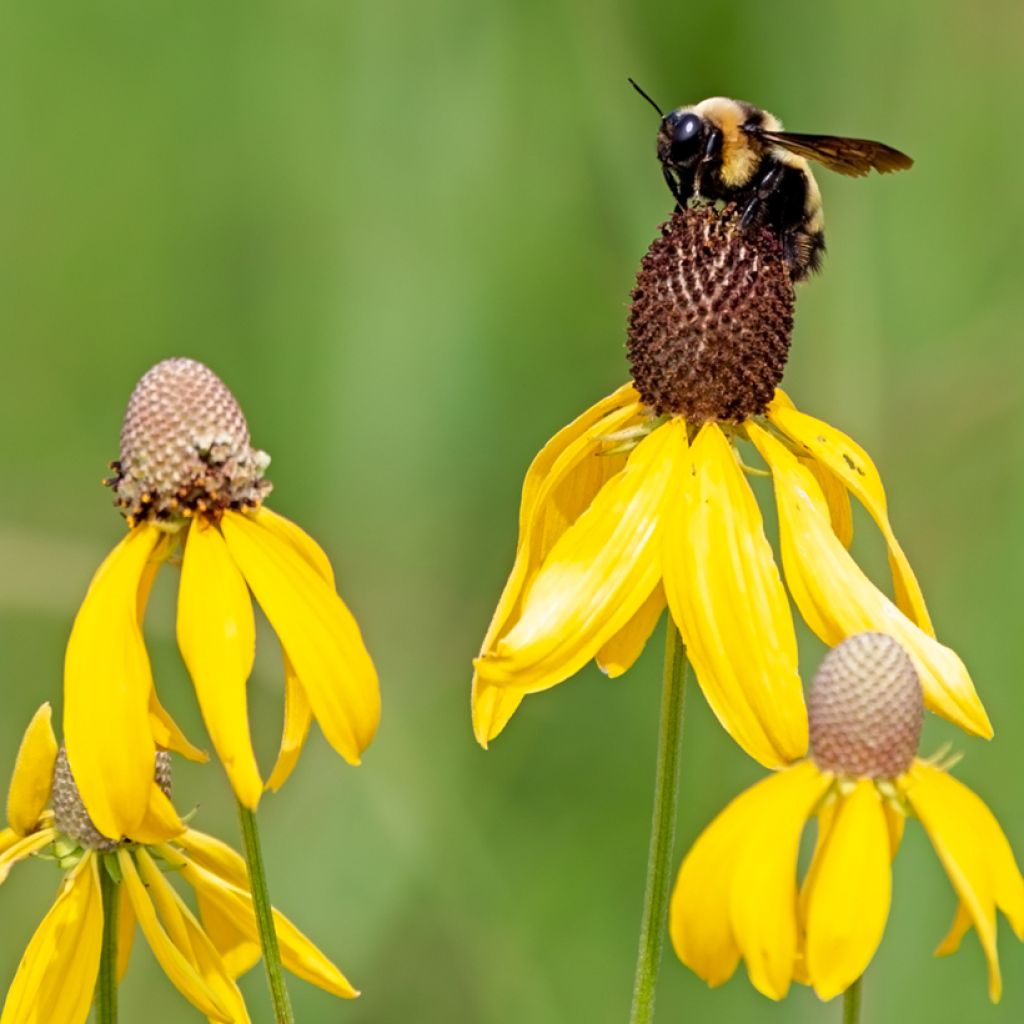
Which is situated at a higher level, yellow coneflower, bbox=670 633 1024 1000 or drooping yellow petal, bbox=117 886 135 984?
yellow coneflower, bbox=670 633 1024 1000

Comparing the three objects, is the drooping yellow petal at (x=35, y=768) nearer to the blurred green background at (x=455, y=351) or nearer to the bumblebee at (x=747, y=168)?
the bumblebee at (x=747, y=168)

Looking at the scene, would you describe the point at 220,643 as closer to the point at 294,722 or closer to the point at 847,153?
the point at 294,722

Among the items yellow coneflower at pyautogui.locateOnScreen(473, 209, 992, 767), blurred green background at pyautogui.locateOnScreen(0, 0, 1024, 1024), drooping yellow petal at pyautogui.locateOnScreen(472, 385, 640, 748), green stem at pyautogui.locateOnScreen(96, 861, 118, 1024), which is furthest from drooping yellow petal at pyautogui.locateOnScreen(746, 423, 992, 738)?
blurred green background at pyautogui.locateOnScreen(0, 0, 1024, 1024)

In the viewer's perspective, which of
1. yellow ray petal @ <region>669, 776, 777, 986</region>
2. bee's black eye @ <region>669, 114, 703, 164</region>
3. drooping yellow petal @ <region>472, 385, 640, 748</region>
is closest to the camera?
yellow ray petal @ <region>669, 776, 777, 986</region>

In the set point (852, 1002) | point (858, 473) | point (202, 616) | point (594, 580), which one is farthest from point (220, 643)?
point (858, 473)

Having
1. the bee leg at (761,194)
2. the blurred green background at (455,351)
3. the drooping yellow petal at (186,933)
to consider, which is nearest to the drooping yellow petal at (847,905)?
the drooping yellow petal at (186,933)

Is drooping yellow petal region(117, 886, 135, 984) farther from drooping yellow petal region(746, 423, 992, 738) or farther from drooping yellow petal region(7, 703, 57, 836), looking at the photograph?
drooping yellow petal region(746, 423, 992, 738)

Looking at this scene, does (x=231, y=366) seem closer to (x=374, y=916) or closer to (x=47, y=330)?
(x=47, y=330)
